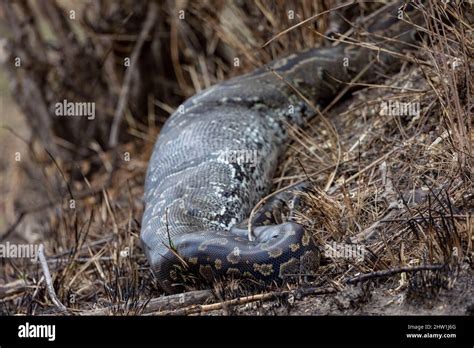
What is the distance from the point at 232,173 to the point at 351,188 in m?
1.07

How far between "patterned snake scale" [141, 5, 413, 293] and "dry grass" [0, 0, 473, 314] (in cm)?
21

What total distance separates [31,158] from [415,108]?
228 inches

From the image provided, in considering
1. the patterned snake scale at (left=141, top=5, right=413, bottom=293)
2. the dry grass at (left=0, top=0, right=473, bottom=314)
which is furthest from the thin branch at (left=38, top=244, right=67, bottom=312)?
the patterned snake scale at (left=141, top=5, right=413, bottom=293)

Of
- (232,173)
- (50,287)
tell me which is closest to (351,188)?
(232,173)

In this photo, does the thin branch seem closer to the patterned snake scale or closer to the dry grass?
the dry grass

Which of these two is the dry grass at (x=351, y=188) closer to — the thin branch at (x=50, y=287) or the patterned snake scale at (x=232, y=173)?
the thin branch at (x=50, y=287)

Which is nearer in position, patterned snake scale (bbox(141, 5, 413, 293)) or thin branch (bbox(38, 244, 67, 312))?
patterned snake scale (bbox(141, 5, 413, 293))

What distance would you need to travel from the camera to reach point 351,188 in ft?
20.4

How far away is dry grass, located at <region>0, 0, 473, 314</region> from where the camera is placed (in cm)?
498

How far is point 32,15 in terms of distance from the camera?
10.1m

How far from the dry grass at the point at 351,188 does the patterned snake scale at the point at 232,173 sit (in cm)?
21

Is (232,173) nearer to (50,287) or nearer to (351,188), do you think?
(351,188)
